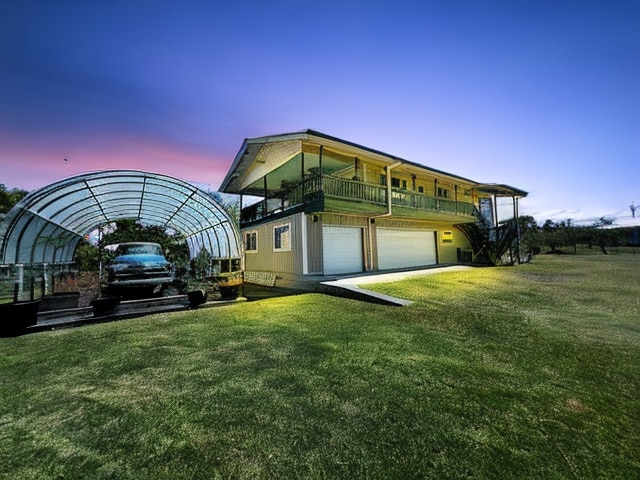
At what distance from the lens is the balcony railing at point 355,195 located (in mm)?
11656

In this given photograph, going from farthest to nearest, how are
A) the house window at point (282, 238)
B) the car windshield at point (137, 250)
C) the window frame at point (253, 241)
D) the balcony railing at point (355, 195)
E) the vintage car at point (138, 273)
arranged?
1. the window frame at point (253, 241)
2. the house window at point (282, 238)
3. the balcony railing at point (355, 195)
4. the car windshield at point (137, 250)
5. the vintage car at point (138, 273)

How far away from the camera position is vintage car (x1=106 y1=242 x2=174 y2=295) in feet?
26.0

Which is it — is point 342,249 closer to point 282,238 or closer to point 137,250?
point 282,238

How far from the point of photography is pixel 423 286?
9617 mm

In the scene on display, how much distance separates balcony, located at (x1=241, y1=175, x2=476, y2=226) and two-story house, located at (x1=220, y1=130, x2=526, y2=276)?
0.16 ft

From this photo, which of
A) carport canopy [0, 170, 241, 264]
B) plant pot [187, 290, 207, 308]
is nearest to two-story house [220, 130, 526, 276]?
carport canopy [0, 170, 241, 264]

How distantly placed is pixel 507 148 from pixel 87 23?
73.9ft

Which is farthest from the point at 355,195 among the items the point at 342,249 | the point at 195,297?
the point at 195,297

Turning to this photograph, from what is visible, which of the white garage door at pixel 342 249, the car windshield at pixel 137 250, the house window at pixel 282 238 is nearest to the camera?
the car windshield at pixel 137 250

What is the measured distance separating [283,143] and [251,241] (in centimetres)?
792

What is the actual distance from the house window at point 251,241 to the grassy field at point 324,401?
39.0 feet

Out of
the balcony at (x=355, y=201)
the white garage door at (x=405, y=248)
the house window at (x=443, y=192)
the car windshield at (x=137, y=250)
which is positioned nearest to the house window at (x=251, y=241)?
→ the balcony at (x=355, y=201)

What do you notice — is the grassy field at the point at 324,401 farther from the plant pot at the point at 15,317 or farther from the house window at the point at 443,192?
the house window at the point at 443,192

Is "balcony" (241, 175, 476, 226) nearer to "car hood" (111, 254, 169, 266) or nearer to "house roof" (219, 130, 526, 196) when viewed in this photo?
"house roof" (219, 130, 526, 196)
